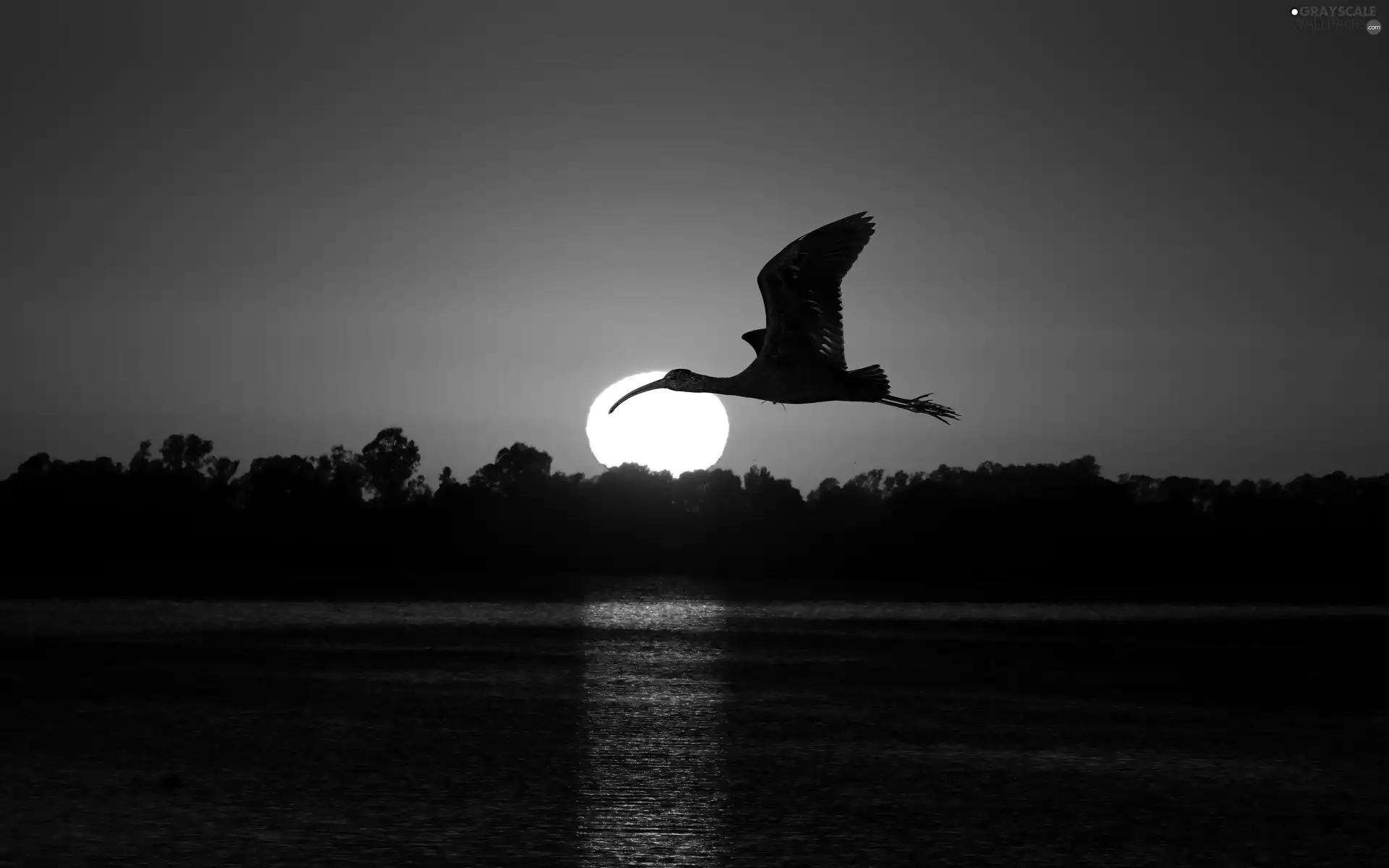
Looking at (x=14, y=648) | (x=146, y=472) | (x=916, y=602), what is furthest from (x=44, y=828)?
(x=146, y=472)

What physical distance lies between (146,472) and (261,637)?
10856 cm

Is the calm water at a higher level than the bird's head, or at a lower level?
lower

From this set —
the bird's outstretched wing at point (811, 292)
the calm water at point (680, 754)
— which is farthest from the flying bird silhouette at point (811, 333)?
the calm water at point (680, 754)

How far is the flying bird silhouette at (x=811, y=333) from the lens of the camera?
17188 mm

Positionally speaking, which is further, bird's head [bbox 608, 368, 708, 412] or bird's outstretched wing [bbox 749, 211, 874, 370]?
bird's head [bbox 608, 368, 708, 412]

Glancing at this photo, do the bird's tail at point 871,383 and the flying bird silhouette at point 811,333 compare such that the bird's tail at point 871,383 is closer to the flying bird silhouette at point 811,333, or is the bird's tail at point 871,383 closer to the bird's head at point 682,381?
the flying bird silhouette at point 811,333

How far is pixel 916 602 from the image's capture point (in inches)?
3216

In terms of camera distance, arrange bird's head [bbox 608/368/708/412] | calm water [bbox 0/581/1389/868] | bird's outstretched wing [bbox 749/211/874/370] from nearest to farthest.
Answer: calm water [bbox 0/581/1389/868]
bird's outstretched wing [bbox 749/211/874/370]
bird's head [bbox 608/368/708/412]

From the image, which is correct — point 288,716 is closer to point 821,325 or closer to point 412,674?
point 412,674

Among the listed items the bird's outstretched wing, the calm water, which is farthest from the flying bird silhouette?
the calm water

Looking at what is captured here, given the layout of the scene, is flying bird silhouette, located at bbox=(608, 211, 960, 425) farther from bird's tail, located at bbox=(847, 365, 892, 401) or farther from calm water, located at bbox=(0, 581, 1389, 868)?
calm water, located at bbox=(0, 581, 1389, 868)

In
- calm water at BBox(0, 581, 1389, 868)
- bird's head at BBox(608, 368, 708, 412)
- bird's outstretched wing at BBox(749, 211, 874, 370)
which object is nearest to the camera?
calm water at BBox(0, 581, 1389, 868)

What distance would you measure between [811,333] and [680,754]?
754 cm

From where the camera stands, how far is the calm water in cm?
1606
